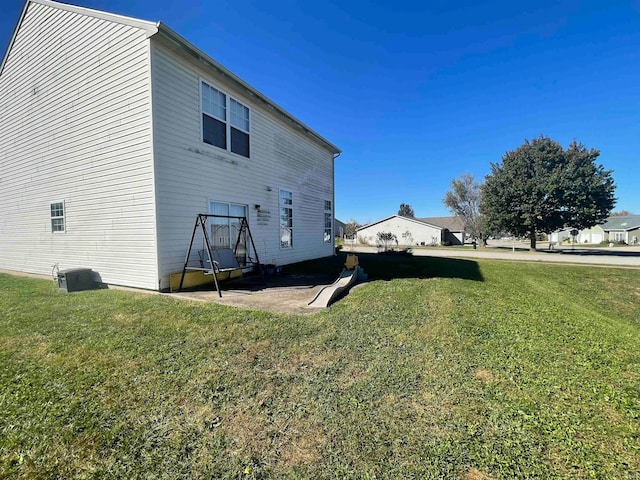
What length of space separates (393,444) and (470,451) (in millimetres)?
511

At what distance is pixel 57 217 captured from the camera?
8047 mm

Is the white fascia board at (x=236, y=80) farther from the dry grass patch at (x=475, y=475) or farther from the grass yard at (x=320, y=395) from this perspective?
the dry grass patch at (x=475, y=475)

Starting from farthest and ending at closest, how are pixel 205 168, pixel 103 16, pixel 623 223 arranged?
1. pixel 623 223
2. pixel 205 168
3. pixel 103 16

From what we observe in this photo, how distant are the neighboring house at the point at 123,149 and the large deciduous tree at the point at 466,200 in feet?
118

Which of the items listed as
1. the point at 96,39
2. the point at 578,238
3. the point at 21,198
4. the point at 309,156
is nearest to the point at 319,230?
the point at 309,156

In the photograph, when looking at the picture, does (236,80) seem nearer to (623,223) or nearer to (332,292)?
(332,292)

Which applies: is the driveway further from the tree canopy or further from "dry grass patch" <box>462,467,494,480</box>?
the tree canopy

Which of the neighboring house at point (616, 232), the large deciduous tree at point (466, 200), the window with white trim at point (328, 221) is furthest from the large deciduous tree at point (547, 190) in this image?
the neighboring house at point (616, 232)

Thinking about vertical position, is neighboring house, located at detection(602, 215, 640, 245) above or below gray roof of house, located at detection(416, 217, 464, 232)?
below

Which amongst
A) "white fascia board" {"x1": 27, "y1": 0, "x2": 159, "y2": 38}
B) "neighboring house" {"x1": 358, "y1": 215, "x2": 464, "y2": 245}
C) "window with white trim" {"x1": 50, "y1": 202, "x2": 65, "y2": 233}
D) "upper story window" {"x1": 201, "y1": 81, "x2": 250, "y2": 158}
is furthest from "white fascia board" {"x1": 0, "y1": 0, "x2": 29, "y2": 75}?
"neighboring house" {"x1": 358, "y1": 215, "x2": 464, "y2": 245}

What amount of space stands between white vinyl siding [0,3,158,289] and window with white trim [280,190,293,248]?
5.17m

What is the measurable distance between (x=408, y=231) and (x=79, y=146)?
41.1m

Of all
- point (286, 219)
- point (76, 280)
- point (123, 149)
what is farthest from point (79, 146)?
point (286, 219)

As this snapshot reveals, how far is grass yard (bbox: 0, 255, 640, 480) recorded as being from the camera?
179 cm
